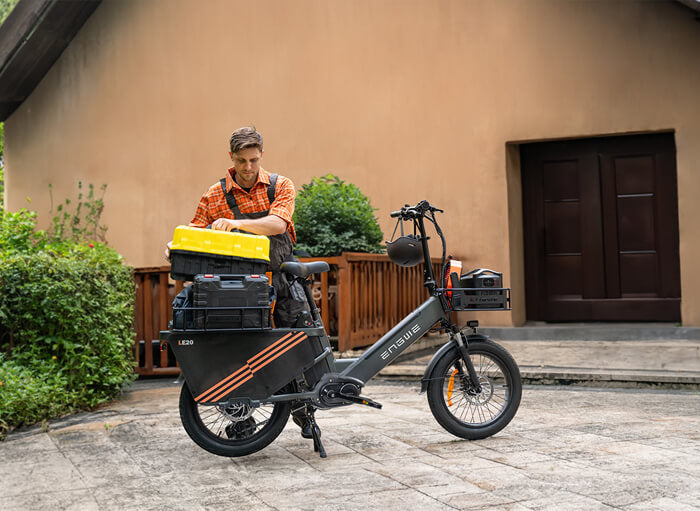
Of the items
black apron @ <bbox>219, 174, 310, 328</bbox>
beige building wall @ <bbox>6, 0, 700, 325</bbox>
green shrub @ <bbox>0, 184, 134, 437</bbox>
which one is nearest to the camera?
black apron @ <bbox>219, 174, 310, 328</bbox>

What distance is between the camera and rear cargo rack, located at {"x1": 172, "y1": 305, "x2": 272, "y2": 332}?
390cm

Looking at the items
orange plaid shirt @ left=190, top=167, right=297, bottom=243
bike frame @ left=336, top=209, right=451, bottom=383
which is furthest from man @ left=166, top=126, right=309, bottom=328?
bike frame @ left=336, top=209, right=451, bottom=383

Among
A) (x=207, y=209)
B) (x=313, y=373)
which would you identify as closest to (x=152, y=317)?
(x=207, y=209)

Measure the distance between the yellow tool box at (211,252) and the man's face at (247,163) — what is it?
0.51 m

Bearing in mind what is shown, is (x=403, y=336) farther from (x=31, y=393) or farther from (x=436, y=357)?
(x=31, y=393)

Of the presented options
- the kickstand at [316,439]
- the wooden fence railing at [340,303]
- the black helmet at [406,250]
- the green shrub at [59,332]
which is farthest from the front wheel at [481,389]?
the green shrub at [59,332]

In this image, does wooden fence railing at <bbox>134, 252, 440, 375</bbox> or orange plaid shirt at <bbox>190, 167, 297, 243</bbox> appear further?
wooden fence railing at <bbox>134, 252, 440, 375</bbox>

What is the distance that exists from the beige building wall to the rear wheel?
16.4 ft

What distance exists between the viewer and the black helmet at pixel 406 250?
4531 mm

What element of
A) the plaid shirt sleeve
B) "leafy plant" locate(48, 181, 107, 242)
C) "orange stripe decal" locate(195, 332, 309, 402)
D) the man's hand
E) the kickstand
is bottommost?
the kickstand

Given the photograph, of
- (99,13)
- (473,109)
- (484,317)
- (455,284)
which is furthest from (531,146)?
(99,13)

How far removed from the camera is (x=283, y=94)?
10000mm

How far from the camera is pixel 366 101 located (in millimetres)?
9578

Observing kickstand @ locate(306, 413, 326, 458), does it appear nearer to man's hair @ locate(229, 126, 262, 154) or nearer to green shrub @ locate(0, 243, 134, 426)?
man's hair @ locate(229, 126, 262, 154)
